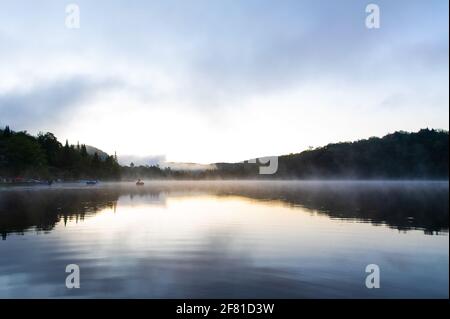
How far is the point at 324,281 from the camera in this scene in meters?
17.0

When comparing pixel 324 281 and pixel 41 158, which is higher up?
pixel 41 158

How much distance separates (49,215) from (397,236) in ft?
117

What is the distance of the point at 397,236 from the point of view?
2858cm

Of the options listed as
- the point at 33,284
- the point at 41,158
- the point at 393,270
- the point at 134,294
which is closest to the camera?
the point at 134,294

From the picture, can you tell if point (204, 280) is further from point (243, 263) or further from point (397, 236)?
point (397, 236)

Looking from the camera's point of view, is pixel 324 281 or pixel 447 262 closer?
pixel 324 281

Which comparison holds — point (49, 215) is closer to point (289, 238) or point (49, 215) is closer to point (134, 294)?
point (289, 238)
